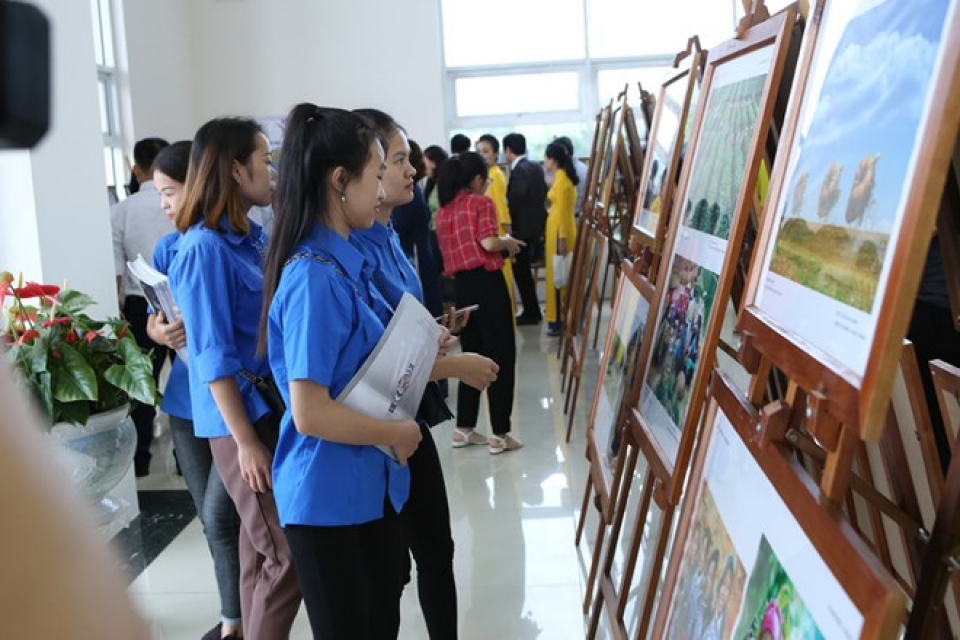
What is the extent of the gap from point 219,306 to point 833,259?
5.08 feet

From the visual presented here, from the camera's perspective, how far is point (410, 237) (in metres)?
4.63

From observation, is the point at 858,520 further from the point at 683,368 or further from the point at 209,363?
the point at 209,363

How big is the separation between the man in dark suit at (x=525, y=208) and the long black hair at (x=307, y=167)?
6.46 meters

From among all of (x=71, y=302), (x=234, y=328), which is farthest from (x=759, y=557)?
(x=71, y=302)

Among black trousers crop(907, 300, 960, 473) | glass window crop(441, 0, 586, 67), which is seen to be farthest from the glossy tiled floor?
glass window crop(441, 0, 586, 67)

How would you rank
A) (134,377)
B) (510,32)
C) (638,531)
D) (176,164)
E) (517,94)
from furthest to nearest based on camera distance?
(517,94) → (510,32) → (176,164) → (134,377) → (638,531)

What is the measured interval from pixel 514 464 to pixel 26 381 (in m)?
2.60

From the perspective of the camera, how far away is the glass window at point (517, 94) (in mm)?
10523

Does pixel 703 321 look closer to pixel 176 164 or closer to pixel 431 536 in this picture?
pixel 431 536

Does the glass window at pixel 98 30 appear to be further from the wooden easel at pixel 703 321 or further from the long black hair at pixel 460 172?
the wooden easel at pixel 703 321

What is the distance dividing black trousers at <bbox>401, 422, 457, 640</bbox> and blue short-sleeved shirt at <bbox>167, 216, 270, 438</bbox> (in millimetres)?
426

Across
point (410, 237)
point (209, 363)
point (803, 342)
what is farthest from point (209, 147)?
point (410, 237)

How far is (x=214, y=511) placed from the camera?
2.64 m

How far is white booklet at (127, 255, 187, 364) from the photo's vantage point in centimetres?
250
